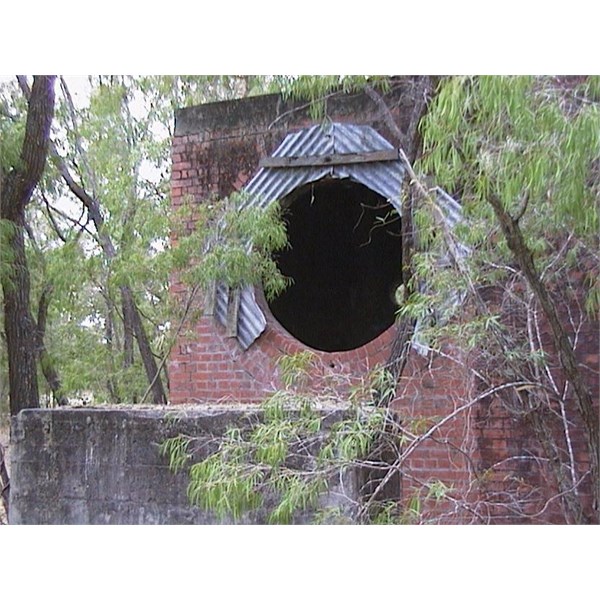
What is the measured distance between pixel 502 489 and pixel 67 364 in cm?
234

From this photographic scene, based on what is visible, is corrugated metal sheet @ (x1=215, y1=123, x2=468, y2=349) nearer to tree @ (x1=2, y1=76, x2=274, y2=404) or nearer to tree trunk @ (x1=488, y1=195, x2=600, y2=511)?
tree @ (x1=2, y1=76, x2=274, y2=404)

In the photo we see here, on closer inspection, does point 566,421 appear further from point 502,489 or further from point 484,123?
point 484,123

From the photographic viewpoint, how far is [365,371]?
3758 mm

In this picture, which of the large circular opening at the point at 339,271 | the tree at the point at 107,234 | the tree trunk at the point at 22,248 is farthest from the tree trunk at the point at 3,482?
the large circular opening at the point at 339,271

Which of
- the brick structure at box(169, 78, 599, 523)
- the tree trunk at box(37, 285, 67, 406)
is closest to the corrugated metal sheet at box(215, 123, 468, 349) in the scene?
the brick structure at box(169, 78, 599, 523)

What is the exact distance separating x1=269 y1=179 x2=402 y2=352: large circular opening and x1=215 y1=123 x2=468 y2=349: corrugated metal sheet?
87 centimetres

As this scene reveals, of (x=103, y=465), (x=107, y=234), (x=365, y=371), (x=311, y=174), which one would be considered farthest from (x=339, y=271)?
(x=103, y=465)

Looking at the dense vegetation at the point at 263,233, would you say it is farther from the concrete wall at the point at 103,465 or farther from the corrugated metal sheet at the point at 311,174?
the concrete wall at the point at 103,465

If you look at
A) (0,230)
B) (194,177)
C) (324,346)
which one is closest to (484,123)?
(194,177)

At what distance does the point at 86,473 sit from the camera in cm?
359

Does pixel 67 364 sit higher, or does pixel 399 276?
pixel 399 276

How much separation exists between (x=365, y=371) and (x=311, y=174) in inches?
36.0

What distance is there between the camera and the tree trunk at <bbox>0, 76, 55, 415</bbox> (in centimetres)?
402

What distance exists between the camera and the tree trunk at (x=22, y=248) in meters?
4.02
